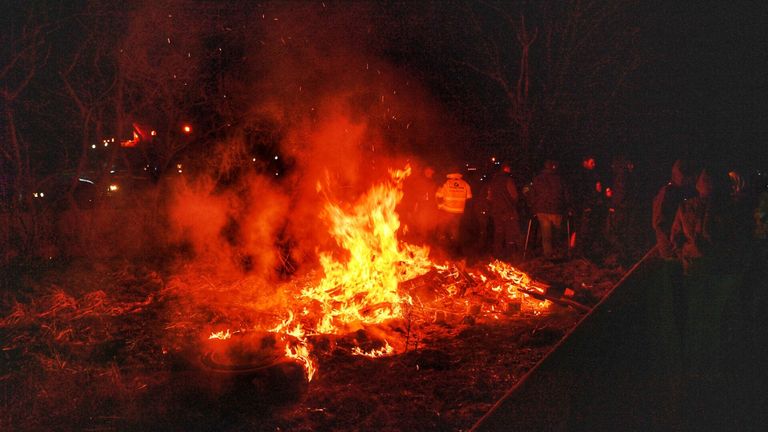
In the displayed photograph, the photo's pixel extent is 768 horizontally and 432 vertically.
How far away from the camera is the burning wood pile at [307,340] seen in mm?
4035

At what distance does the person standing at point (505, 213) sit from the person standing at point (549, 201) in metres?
0.40

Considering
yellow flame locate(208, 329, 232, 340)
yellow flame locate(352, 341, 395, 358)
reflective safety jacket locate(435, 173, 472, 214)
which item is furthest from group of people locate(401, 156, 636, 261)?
yellow flame locate(208, 329, 232, 340)

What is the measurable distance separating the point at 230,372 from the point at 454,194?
5.43 meters

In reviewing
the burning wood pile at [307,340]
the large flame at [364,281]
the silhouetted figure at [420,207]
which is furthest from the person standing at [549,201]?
the silhouetted figure at [420,207]

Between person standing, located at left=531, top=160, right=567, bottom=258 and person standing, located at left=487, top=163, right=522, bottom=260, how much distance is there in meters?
0.40

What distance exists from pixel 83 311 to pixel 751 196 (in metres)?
8.09

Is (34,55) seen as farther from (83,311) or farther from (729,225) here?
(729,225)

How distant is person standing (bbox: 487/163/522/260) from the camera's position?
9047mm

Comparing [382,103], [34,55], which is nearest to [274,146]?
[382,103]

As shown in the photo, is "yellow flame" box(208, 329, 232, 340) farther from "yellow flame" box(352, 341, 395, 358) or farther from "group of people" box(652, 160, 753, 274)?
"group of people" box(652, 160, 753, 274)

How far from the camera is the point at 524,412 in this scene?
2217mm

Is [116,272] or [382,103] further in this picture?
[382,103]

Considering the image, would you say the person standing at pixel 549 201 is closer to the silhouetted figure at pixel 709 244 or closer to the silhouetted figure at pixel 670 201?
the silhouetted figure at pixel 670 201

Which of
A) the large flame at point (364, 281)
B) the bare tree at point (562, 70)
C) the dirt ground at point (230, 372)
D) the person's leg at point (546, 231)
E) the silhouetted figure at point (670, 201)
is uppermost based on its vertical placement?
the bare tree at point (562, 70)
